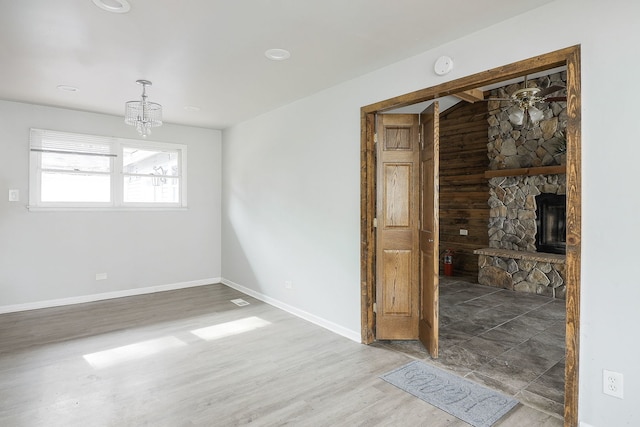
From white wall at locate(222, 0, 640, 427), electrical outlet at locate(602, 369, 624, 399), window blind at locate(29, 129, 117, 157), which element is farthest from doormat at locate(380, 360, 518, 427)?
window blind at locate(29, 129, 117, 157)

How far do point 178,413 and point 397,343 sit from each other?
6.79 ft

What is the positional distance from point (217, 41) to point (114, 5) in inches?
28.6

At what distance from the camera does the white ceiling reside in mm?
2316

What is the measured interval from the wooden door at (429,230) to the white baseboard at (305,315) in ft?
2.30

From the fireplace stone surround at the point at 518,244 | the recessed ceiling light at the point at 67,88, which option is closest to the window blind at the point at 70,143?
the recessed ceiling light at the point at 67,88

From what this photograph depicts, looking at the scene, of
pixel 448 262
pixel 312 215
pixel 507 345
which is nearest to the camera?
pixel 507 345

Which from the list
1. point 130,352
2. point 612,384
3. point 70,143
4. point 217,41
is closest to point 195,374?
point 130,352

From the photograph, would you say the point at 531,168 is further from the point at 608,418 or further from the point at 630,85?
the point at 608,418

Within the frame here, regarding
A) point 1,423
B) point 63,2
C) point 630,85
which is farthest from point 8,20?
point 630,85

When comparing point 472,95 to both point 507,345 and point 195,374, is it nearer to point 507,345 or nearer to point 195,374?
point 507,345

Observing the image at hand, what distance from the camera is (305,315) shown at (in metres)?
4.28

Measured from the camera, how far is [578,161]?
6.91 ft

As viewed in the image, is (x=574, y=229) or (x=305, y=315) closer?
(x=574, y=229)

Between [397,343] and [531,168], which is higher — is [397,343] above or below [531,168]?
below
